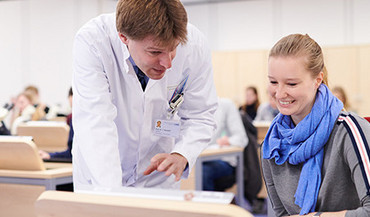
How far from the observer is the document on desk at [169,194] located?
0.70 metres

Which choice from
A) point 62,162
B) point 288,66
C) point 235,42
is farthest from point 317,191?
point 235,42

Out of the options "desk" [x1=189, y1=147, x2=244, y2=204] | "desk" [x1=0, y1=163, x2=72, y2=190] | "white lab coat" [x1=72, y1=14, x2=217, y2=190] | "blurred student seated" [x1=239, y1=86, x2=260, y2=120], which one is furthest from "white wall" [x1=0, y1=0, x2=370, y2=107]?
"white lab coat" [x1=72, y1=14, x2=217, y2=190]

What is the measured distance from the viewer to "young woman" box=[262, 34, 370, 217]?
4.66ft

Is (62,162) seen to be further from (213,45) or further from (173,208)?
(213,45)

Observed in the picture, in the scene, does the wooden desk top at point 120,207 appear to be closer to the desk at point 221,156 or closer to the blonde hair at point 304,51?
the blonde hair at point 304,51

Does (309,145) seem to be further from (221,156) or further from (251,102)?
(251,102)

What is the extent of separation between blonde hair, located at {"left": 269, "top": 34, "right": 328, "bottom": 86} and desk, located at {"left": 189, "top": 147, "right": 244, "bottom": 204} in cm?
214

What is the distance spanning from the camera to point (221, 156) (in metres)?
4.02

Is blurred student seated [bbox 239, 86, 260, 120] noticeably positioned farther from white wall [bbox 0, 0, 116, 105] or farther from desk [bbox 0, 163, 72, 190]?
desk [bbox 0, 163, 72, 190]

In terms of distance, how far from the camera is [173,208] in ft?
2.19

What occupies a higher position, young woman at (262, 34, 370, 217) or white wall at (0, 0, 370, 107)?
white wall at (0, 0, 370, 107)

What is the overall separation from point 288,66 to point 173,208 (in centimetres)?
99

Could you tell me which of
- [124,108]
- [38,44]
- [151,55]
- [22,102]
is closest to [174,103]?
[124,108]

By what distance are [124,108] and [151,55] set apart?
1.13ft
